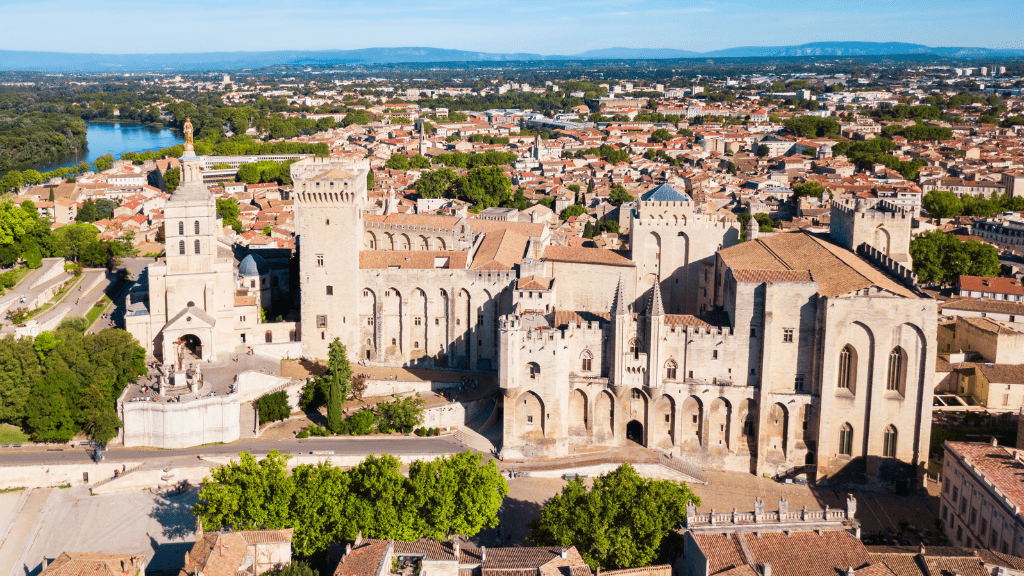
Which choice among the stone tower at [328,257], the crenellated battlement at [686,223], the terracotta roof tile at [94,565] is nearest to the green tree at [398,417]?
the stone tower at [328,257]

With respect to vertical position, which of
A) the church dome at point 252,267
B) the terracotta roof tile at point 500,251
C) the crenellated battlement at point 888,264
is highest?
the crenellated battlement at point 888,264

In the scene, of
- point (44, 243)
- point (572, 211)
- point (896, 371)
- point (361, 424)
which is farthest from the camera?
point (572, 211)

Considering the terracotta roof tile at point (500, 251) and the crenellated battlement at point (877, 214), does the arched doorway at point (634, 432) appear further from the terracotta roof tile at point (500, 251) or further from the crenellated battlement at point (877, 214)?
the crenellated battlement at point (877, 214)

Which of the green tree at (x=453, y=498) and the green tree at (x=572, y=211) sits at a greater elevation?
the green tree at (x=572, y=211)

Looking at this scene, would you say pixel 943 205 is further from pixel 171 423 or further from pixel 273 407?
pixel 171 423

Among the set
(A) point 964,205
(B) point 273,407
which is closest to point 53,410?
(B) point 273,407

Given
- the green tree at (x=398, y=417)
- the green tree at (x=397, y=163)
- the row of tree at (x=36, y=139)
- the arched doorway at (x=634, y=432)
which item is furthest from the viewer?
the row of tree at (x=36, y=139)

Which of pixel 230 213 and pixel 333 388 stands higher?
pixel 230 213

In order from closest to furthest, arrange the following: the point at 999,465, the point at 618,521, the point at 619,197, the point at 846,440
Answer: the point at 618,521 → the point at 999,465 → the point at 846,440 → the point at 619,197
